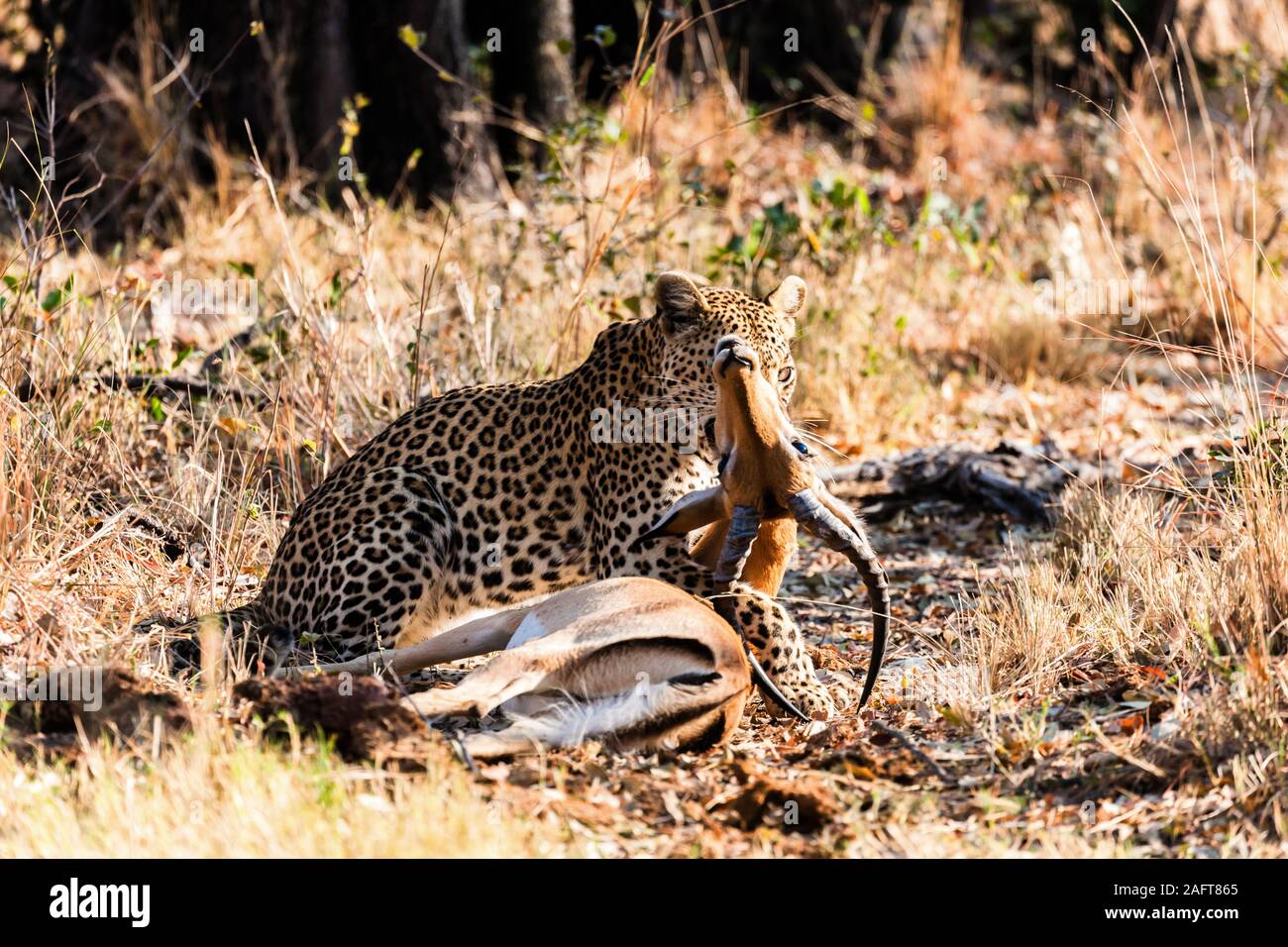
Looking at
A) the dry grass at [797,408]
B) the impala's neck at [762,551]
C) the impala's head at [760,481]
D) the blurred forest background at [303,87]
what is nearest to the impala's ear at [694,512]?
the impala's head at [760,481]

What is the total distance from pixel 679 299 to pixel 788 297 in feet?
2.12

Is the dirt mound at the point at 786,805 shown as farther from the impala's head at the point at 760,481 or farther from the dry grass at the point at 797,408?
the impala's head at the point at 760,481

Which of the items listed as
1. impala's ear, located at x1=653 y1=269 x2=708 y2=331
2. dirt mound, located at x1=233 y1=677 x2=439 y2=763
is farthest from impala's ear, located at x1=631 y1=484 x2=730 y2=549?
dirt mound, located at x1=233 y1=677 x2=439 y2=763

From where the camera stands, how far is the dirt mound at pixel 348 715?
4605 mm

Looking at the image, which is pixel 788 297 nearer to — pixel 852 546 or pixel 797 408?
pixel 852 546

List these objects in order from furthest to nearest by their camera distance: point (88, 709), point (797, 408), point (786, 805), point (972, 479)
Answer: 1. point (797, 408)
2. point (972, 479)
3. point (88, 709)
4. point (786, 805)

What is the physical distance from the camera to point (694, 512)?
18.0 ft

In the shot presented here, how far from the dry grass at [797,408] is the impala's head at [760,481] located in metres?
0.70

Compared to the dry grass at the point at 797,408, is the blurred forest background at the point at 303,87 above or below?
above

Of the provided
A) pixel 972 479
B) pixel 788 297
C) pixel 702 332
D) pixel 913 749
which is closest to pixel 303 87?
pixel 972 479

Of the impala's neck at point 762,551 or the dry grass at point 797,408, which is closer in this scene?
the dry grass at point 797,408
